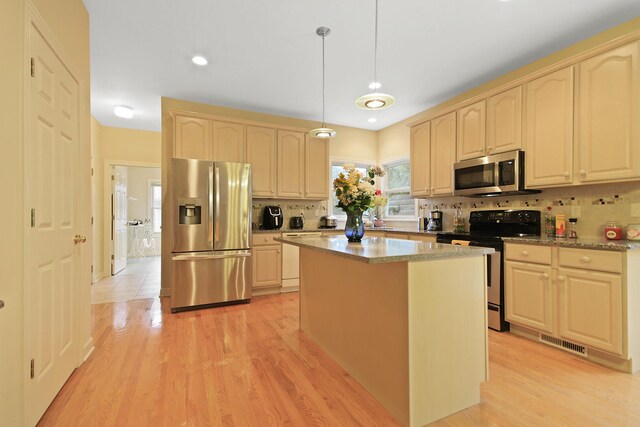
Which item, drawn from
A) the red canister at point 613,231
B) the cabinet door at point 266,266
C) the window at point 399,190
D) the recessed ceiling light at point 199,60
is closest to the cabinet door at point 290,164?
the cabinet door at point 266,266

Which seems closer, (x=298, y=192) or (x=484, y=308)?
(x=484, y=308)

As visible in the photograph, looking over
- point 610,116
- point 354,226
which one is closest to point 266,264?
point 354,226

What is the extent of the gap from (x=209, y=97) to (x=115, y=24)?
1.55 metres

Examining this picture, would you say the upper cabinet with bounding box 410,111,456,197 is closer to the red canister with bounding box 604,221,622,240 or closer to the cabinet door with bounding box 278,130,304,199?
the red canister with bounding box 604,221,622,240

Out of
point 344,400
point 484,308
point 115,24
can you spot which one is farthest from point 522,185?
point 115,24

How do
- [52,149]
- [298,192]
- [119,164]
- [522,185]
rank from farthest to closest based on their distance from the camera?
[119,164] → [298,192] → [522,185] → [52,149]

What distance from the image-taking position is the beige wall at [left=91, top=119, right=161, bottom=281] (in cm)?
506

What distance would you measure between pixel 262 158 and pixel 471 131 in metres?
2.73

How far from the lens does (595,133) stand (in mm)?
2424

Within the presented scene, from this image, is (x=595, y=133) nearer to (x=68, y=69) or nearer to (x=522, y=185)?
(x=522, y=185)

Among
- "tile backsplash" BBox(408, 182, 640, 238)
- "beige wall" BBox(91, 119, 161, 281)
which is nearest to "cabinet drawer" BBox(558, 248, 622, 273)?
"tile backsplash" BBox(408, 182, 640, 238)

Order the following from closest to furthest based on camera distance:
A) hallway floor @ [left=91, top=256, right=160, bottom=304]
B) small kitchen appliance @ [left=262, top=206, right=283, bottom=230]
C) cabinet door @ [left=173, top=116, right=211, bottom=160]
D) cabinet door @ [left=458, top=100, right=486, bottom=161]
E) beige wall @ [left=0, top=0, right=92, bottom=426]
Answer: beige wall @ [left=0, top=0, right=92, bottom=426]
cabinet door @ [left=458, top=100, right=486, bottom=161]
cabinet door @ [left=173, top=116, right=211, bottom=160]
hallway floor @ [left=91, top=256, right=160, bottom=304]
small kitchen appliance @ [left=262, top=206, right=283, bottom=230]

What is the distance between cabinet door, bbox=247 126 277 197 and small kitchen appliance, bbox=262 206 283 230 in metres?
0.21

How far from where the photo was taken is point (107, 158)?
5.26 meters
